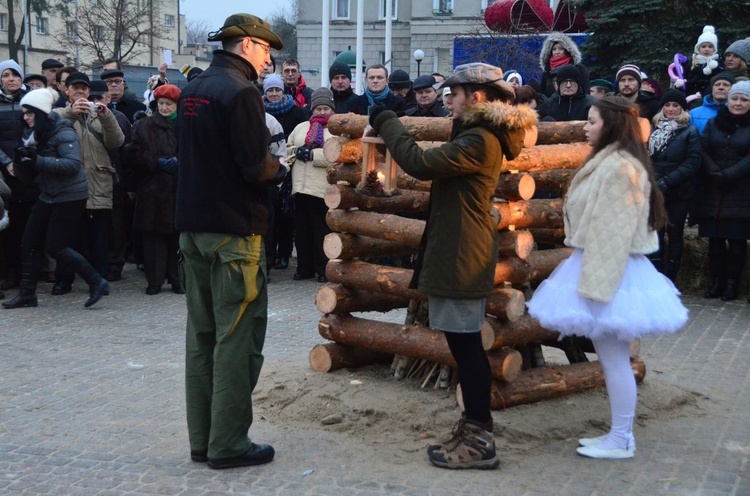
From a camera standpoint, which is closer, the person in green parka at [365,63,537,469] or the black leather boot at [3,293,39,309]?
the person in green parka at [365,63,537,469]

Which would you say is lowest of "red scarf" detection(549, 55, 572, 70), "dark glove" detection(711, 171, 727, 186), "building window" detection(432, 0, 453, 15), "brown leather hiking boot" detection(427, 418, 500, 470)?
"brown leather hiking boot" detection(427, 418, 500, 470)

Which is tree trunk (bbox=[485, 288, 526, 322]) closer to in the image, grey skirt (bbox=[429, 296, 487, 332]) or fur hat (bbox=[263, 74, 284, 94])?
grey skirt (bbox=[429, 296, 487, 332])

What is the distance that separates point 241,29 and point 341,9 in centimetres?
5357

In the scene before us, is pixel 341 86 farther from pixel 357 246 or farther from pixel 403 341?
pixel 403 341

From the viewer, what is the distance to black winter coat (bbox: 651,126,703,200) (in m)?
10.6

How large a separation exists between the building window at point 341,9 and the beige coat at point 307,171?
152 feet

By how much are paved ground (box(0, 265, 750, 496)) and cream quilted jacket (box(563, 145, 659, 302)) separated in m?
1.06

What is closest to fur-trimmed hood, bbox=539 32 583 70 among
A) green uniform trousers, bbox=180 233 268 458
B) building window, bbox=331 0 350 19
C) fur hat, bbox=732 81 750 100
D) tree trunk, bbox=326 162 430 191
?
fur hat, bbox=732 81 750 100

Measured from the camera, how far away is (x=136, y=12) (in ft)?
141

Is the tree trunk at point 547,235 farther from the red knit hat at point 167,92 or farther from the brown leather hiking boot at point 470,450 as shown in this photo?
the red knit hat at point 167,92

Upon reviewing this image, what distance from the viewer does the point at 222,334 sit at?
538cm

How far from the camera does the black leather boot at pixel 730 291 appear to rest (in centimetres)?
1083

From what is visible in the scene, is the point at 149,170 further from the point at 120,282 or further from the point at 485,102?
the point at 485,102

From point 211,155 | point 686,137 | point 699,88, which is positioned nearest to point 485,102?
point 211,155
